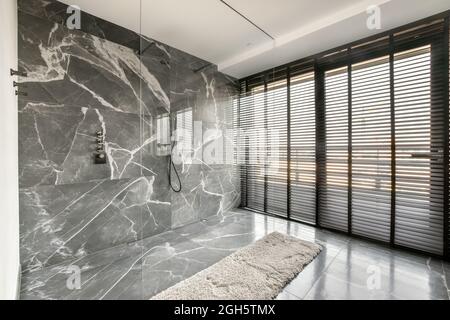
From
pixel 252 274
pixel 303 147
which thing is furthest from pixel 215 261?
pixel 303 147

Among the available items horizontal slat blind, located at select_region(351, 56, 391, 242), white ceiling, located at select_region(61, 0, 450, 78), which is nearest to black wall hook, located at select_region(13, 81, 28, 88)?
white ceiling, located at select_region(61, 0, 450, 78)

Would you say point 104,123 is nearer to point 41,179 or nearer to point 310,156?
point 41,179

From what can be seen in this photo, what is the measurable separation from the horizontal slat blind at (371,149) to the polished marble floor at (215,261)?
0.26 m

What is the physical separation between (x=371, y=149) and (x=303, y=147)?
0.75 m

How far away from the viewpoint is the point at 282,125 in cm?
293

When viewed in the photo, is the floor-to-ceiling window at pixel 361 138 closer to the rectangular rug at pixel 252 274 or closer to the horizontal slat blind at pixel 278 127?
the horizontal slat blind at pixel 278 127

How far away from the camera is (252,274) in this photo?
1.66 m

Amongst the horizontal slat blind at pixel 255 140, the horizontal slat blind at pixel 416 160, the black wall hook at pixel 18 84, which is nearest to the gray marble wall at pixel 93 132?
the black wall hook at pixel 18 84

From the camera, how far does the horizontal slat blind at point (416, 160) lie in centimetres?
192

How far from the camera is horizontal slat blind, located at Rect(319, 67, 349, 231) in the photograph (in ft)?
7.99

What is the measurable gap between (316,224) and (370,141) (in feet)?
3.97

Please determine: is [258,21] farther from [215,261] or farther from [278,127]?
[215,261]
